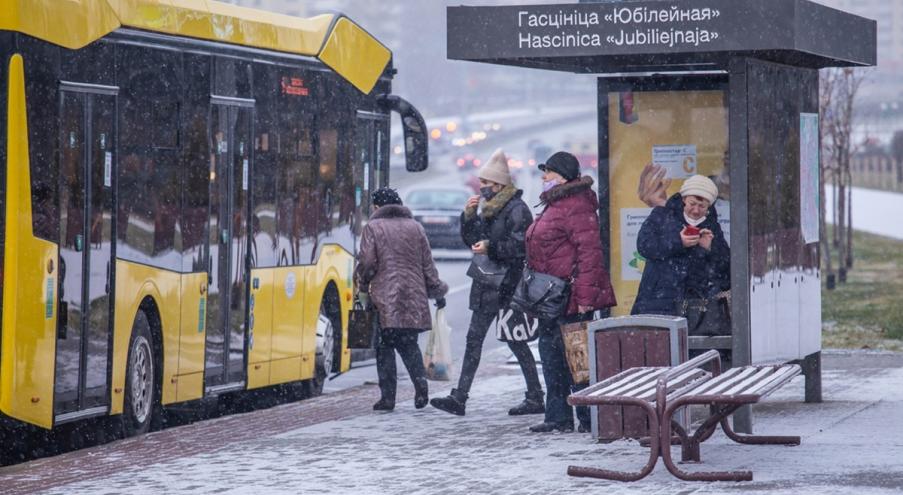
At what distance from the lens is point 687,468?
9.24 m

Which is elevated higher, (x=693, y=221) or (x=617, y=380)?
(x=693, y=221)

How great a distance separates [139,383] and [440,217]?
24226 mm

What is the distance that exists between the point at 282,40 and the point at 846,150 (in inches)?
560

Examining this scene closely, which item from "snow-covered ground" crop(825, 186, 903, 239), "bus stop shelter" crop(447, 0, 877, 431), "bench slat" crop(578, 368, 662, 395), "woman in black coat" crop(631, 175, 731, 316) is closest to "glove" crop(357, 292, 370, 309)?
"bus stop shelter" crop(447, 0, 877, 431)

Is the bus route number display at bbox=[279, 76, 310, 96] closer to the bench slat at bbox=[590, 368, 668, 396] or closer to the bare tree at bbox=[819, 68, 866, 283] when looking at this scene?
the bench slat at bbox=[590, 368, 668, 396]

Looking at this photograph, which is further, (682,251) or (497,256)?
(497,256)

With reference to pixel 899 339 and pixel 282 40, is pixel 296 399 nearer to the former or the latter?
pixel 282 40

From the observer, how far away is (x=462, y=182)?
269ft

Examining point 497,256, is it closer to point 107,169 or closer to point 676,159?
point 676,159

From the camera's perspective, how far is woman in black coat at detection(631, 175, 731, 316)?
35.3ft

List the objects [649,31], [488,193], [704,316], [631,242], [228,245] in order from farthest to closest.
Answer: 1. [228,245]
2. [488,193]
3. [631,242]
4. [704,316]
5. [649,31]

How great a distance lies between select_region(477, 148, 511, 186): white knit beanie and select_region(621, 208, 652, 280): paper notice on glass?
0.79m

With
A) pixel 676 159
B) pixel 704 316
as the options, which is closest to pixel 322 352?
pixel 676 159

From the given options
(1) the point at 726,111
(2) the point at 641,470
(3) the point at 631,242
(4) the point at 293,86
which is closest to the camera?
(2) the point at 641,470
